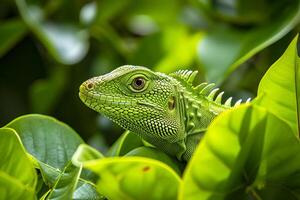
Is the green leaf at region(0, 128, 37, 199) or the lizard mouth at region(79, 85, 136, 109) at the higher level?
the green leaf at region(0, 128, 37, 199)

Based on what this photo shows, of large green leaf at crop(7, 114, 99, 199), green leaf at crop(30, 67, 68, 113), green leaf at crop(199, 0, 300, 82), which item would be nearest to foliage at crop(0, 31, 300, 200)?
large green leaf at crop(7, 114, 99, 199)

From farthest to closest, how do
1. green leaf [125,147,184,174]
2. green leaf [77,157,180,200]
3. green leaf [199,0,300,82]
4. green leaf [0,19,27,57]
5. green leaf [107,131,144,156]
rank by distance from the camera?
green leaf [0,19,27,57], green leaf [199,0,300,82], green leaf [107,131,144,156], green leaf [125,147,184,174], green leaf [77,157,180,200]

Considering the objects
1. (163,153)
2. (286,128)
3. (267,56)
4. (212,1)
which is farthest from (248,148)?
(212,1)

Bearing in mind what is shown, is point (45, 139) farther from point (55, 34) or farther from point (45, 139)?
point (55, 34)

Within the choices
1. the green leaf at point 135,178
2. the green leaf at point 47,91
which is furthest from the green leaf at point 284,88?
the green leaf at point 47,91

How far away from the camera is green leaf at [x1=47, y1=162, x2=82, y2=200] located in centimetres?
106

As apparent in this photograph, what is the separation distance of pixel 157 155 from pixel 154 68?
3.31ft

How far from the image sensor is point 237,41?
6.82 ft

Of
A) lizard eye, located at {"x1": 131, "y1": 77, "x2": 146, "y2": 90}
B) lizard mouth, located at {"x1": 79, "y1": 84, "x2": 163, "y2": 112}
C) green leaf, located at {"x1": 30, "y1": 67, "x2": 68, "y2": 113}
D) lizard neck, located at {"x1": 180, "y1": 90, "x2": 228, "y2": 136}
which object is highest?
lizard eye, located at {"x1": 131, "y1": 77, "x2": 146, "y2": 90}

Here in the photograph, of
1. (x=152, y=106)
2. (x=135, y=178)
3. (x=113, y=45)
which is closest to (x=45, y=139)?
(x=152, y=106)

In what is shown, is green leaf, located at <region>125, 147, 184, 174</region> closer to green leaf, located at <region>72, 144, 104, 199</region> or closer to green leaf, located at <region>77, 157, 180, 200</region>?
green leaf, located at <region>72, 144, 104, 199</region>

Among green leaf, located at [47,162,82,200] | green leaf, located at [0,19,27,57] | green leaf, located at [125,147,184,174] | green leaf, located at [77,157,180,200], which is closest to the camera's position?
green leaf, located at [77,157,180,200]

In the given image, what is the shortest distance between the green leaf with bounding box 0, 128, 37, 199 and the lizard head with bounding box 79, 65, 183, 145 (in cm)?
33

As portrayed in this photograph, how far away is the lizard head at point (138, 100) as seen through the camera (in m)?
1.42
